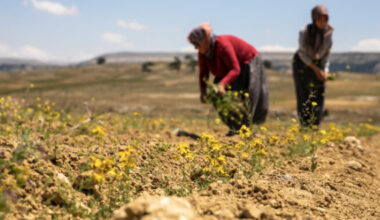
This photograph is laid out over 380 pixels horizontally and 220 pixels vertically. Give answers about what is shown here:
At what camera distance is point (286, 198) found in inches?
83.5

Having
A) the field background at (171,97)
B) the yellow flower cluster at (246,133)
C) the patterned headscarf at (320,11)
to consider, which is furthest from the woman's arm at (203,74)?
the yellow flower cluster at (246,133)

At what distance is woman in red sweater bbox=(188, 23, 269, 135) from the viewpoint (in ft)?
14.8

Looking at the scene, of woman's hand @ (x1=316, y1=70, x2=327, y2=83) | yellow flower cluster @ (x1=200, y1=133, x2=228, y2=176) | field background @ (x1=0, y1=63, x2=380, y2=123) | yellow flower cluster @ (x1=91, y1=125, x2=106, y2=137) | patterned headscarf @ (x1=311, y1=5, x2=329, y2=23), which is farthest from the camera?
field background @ (x1=0, y1=63, x2=380, y2=123)

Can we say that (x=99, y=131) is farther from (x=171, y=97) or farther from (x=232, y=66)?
(x=171, y=97)

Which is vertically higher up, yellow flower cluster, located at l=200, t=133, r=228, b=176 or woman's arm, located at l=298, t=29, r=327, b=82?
woman's arm, located at l=298, t=29, r=327, b=82

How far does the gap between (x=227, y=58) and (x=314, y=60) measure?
1415 millimetres

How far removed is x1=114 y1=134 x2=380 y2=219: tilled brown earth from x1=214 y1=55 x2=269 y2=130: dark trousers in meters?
1.53

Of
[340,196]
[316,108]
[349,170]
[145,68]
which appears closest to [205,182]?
[340,196]

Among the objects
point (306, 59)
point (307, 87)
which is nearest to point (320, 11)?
point (306, 59)

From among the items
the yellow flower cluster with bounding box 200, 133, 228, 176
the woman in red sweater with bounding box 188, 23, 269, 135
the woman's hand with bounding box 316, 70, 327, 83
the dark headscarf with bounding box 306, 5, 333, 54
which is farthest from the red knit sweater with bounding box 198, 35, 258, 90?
the yellow flower cluster with bounding box 200, 133, 228, 176

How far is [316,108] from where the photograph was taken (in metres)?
4.99

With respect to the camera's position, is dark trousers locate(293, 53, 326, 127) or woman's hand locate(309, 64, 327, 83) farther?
dark trousers locate(293, 53, 326, 127)

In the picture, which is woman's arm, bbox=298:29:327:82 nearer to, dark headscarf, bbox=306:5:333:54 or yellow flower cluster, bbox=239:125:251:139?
dark headscarf, bbox=306:5:333:54

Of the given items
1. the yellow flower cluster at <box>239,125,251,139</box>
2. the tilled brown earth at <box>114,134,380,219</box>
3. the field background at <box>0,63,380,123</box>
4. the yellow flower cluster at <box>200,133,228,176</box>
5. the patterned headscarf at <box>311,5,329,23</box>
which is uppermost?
the patterned headscarf at <box>311,5,329,23</box>
